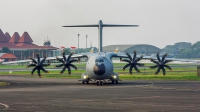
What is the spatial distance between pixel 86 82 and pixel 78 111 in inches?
1288

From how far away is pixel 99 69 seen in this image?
50.7 m

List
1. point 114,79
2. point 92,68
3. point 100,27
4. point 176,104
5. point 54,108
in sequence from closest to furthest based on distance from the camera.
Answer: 1. point 54,108
2. point 176,104
3. point 92,68
4. point 114,79
5. point 100,27

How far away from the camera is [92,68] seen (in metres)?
51.6

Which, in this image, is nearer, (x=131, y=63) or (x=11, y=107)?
(x=11, y=107)

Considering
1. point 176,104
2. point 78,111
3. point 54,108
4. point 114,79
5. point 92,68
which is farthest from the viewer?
point 114,79

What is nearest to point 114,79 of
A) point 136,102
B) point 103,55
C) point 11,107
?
point 103,55

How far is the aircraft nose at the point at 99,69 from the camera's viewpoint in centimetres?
5069

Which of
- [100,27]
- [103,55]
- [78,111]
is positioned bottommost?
[78,111]

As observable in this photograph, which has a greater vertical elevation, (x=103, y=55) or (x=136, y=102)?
(x=103, y=55)

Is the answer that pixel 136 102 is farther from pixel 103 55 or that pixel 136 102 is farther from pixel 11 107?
pixel 103 55

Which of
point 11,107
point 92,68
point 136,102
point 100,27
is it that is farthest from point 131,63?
point 11,107

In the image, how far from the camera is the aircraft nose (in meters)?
50.7

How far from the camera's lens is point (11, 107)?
2822 centimetres

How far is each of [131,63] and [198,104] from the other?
35226 mm
